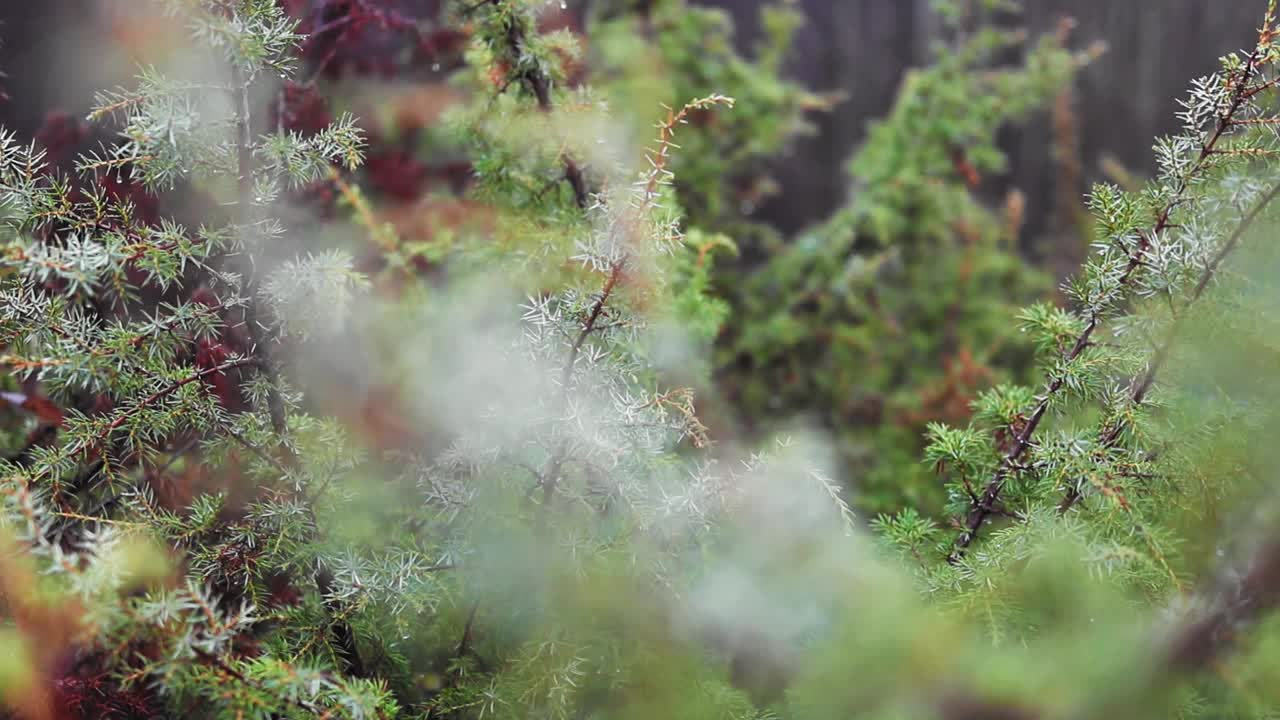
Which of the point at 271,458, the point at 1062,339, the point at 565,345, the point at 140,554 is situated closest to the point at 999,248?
the point at 1062,339

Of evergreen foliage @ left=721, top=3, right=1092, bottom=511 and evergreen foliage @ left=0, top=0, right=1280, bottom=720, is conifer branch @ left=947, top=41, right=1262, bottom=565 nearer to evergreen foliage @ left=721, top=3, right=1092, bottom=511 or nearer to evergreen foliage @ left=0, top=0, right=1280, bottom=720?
evergreen foliage @ left=0, top=0, right=1280, bottom=720

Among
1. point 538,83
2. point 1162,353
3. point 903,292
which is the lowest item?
point 1162,353

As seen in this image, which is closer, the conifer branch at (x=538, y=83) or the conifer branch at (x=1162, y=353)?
the conifer branch at (x=1162, y=353)

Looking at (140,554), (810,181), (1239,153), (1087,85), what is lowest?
(140,554)

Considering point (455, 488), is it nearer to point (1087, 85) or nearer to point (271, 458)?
point (271, 458)

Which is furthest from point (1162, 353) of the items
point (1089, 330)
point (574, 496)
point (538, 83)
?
point (538, 83)

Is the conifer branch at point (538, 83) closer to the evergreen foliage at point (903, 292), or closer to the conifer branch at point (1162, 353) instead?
the conifer branch at point (1162, 353)

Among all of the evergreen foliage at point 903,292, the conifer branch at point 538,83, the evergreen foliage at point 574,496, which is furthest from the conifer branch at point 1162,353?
the evergreen foliage at point 903,292

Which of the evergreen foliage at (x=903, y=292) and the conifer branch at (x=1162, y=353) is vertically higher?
the evergreen foliage at (x=903, y=292)

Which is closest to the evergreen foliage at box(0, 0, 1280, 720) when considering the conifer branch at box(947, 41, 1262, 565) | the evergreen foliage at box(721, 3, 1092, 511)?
the conifer branch at box(947, 41, 1262, 565)

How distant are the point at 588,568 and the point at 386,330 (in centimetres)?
74

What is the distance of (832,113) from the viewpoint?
2.76 m

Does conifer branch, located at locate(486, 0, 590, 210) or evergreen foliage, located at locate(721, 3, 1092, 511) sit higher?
evergreen foliage, located at locate(721, 3, 1092, 511)

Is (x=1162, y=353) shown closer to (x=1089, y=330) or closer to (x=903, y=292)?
(x=1089, y=330)
